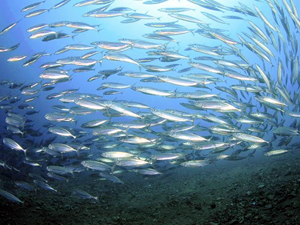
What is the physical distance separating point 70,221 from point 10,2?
36847 millimetres

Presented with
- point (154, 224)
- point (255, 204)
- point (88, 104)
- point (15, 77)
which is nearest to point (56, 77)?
point (88, 104)

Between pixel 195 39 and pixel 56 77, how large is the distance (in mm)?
51849

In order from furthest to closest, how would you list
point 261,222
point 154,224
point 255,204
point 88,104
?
point 88,104 < point 154,224 < point 255,204 < point 261,222

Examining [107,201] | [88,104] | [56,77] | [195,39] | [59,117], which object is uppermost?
[195,39]

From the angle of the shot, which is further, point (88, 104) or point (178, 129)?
point (178, 129)

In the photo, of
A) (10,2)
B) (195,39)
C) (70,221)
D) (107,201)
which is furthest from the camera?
(195,39)

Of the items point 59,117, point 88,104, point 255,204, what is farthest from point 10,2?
point 255,204

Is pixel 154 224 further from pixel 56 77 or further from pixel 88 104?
pixel 56 77

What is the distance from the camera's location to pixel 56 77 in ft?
21.0

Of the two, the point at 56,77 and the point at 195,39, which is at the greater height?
the point at 195,39

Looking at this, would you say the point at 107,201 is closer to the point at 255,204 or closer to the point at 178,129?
the point at 178,129

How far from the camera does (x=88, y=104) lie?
5.78 meters

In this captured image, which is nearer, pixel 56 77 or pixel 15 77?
pixel 56 77

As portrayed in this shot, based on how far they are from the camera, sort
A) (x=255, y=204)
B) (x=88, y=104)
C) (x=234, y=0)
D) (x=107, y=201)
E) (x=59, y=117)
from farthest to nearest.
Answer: (x=234, y=0) < (x=59, y=117) < (x=107, y=201) < (x=88, y=104) < (x=255, y=204)
